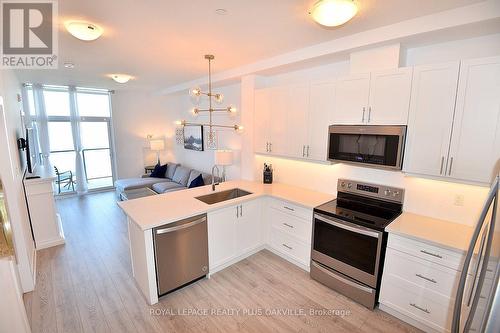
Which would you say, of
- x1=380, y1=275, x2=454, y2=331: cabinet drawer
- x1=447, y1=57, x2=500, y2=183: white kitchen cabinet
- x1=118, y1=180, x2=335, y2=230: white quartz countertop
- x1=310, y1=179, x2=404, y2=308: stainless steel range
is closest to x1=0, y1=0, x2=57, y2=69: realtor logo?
x1=118, y1=180, x2=335, y2=230: white quartz countertop

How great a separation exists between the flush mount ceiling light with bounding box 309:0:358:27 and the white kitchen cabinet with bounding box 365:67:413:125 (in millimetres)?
892

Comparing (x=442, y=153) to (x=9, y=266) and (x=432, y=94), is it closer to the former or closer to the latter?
(x=432, y=94)

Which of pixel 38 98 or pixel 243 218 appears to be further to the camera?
pixel 38 98

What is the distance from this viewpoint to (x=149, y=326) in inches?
86.2

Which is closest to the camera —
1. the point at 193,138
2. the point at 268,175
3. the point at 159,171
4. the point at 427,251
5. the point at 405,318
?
the point at 427,251

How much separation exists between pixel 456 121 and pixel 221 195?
2760mm

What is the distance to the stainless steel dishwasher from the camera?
7.91 feet

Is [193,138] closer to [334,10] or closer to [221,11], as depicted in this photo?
[221,11]

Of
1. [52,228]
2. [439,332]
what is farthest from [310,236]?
[52,228]

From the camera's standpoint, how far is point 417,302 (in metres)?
2.13

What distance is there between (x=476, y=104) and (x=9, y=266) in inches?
139

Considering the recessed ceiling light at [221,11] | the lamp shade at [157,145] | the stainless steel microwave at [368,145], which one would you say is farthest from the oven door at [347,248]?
the lamp shade at [157,145]

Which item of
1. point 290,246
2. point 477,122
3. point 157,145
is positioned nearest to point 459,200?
point 477,122

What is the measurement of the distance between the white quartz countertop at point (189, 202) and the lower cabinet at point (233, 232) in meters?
0.12
